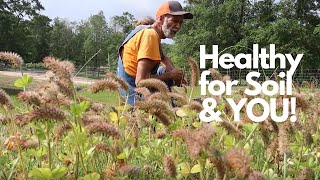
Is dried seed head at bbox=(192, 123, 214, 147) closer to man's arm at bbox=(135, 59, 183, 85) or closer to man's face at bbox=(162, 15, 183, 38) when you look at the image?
man's arm at bbox=(135, 59, 183, 85)

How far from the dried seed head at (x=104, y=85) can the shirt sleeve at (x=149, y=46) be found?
223 cm

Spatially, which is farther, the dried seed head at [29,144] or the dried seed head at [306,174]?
the dried seed head at [29,144]

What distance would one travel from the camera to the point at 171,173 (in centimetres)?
130

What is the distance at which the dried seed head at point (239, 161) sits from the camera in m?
0.88

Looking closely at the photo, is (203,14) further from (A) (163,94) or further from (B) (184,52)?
(A) (163,94)

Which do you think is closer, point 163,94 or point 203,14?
point 163,94

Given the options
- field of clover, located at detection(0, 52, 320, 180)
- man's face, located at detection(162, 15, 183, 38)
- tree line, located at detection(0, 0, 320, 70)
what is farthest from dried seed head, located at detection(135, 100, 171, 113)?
tree line, located at detection(0, 0, 320, 70)

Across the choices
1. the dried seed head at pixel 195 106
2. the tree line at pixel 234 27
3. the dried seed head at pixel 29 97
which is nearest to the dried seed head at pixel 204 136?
the dried seed head at pixel 29 97

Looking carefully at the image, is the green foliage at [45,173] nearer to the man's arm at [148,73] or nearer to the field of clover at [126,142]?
the field of clover at [126,142]

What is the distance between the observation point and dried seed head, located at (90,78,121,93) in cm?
141

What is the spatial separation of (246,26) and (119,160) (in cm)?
4641

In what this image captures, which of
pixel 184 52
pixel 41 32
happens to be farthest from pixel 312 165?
pixel 41 32

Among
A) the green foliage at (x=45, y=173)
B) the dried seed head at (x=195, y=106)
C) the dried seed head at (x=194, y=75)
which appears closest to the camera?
the green foliage at (x=45, y=173)

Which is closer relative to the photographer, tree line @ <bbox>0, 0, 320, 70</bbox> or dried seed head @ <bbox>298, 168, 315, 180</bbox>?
dried seed head @ <bbox>298, 168, 315, 180</bbox>
